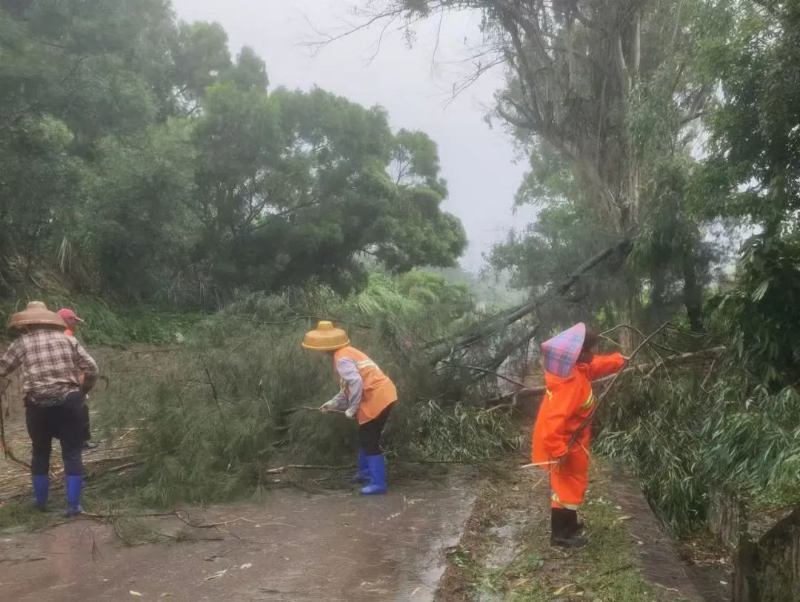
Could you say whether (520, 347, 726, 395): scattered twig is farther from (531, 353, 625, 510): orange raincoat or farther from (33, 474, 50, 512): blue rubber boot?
(33, 474, 50, 512): blue rubber boot

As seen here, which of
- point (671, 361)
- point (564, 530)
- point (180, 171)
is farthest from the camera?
point (180, 171)

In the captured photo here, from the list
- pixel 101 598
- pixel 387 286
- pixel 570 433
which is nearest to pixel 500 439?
pixel 570 433

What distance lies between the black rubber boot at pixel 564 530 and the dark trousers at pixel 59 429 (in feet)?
10.5

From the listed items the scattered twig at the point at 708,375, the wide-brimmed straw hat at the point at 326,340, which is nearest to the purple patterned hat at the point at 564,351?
the wide-brimmed straw hat at the point at 326,340

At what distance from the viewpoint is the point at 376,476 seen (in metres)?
5.72

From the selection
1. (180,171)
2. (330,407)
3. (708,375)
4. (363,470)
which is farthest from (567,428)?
(180,171)

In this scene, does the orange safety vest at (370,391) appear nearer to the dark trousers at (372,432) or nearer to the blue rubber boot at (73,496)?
the dark trousers at (372,432)

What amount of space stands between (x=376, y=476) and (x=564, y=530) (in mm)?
1743

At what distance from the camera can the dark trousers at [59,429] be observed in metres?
4.96

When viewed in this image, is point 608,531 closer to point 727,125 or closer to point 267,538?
point 267,538

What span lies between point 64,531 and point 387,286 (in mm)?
18181

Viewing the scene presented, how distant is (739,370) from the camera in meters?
7.04

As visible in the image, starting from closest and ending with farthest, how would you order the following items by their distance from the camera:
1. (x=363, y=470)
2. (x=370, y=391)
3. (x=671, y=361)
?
(x=370, y=391)
(x=363, y=470)
(x=671, y=361)

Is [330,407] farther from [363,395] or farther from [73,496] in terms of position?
[73,496]
